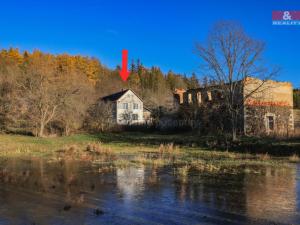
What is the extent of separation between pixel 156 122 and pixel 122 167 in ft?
140

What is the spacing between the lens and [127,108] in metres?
76.4

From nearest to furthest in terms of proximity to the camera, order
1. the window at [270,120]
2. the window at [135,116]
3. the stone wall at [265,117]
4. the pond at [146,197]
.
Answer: the pond at [146,197] < the stone wall at [265,117] < the window at [270,120] < the window at [135,116]

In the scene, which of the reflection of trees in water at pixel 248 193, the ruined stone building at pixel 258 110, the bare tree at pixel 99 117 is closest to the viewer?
the reflection of trees in water at pixel 248 193

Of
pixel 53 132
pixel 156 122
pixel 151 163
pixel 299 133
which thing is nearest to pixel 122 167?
pixel 151 163

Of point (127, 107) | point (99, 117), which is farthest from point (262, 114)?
point (127, 107)

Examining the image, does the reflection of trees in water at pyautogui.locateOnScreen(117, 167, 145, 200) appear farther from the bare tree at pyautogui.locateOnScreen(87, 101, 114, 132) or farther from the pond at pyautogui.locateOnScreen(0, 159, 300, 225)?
the bare tree at pyautogui.locateOnScreen(87, 101, 114, 132)

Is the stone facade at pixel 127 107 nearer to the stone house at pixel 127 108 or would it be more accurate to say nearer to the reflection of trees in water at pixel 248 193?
the stone house at pixel 127 108

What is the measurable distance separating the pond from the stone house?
190ft

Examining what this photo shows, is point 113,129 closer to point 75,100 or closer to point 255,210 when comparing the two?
point 75,100

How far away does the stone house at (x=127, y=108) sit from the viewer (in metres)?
74.4

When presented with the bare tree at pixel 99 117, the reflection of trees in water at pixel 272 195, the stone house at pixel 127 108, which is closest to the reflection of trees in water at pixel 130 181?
the reflection of trees in water at pixel 272 195

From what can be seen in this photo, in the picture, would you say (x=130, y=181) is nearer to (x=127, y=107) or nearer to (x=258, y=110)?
(x=258, y=110)

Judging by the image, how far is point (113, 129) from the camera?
56844mm

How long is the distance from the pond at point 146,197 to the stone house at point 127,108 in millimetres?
57999
